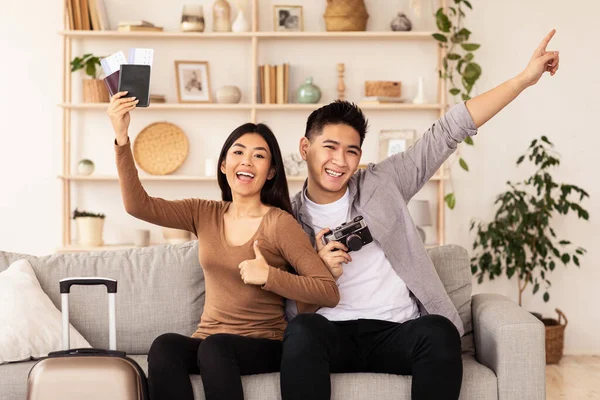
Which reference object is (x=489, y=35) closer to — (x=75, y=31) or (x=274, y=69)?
(x=274, y=69)

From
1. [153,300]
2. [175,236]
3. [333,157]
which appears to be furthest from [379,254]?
[175,236]

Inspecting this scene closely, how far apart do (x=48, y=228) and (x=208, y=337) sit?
296cm

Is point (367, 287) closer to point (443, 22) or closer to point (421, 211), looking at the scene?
point (421, 211)

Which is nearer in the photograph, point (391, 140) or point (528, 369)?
point (528, 369)

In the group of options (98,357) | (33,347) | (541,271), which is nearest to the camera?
(98,357)

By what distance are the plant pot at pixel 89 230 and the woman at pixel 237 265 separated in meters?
2.21

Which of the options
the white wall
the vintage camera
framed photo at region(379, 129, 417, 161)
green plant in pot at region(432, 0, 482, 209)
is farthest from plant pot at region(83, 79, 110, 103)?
the vintage camera

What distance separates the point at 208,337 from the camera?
7.18 feet

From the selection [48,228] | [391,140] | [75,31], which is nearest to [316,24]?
[391,140]

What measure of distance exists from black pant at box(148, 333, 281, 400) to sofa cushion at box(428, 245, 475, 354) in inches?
28.8

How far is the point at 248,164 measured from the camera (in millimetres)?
2418

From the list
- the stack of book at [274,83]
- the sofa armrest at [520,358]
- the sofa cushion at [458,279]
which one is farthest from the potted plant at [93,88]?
the sofa armrest at [520,358]

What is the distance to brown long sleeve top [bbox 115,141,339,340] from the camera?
228 centimetres

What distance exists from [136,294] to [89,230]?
1.99 meters
